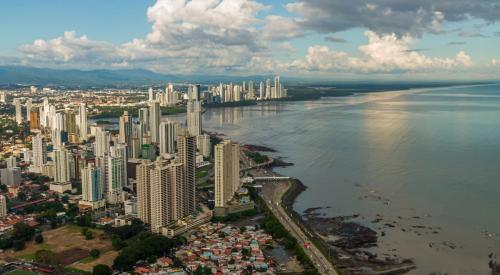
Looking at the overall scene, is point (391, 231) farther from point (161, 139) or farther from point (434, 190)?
point (161, 139)

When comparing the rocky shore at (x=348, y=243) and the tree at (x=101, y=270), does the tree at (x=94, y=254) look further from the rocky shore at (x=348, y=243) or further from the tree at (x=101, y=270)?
the rocky shore at (x=348, y=243)

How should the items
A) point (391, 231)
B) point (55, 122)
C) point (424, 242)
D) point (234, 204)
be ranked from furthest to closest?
point (55, 122), point (234, 204), point (391, 231), point (424, 242)

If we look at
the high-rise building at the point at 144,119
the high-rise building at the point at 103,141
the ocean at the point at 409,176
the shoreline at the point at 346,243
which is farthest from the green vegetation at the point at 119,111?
the shoreline at the point at 346,243

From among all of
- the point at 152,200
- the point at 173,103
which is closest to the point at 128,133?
the point at 152,200

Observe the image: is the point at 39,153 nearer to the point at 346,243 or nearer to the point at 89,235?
the point at 89,235

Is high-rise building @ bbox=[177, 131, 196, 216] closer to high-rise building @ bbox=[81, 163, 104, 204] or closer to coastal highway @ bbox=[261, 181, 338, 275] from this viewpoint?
coastal highway @ bbox=[261, 181, 338, 275]

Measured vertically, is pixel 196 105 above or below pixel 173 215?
above
